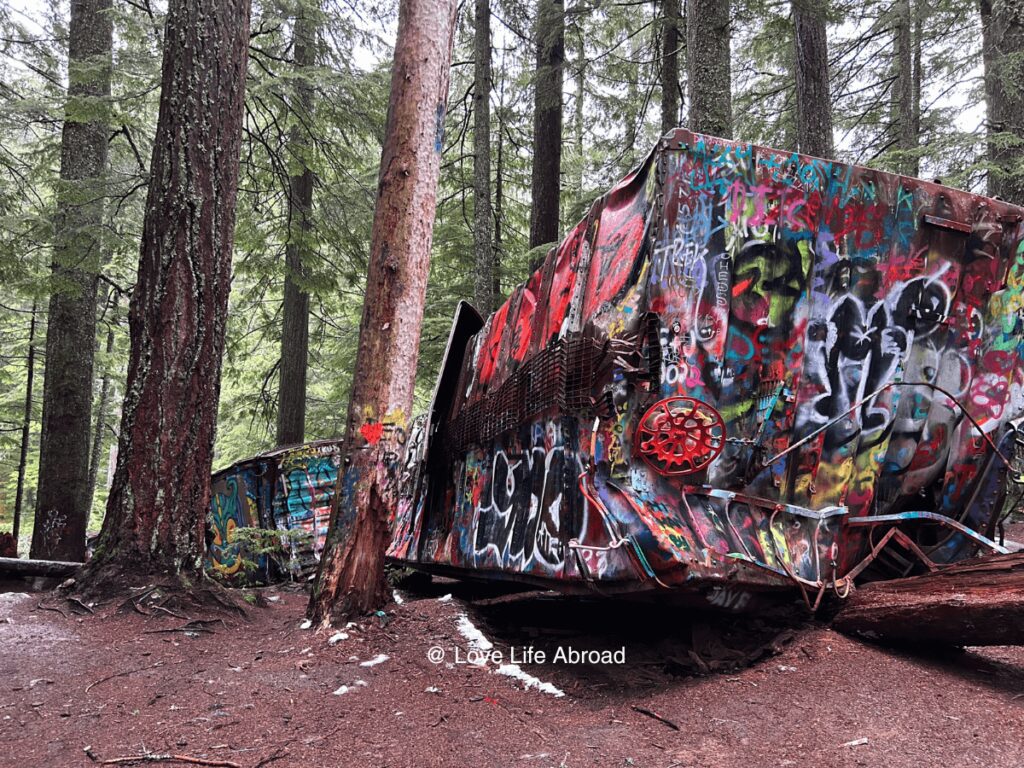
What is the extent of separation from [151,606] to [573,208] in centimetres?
937

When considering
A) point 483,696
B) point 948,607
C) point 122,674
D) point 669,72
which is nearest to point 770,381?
point 948,607

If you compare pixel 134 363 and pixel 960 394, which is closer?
pixel 960 394

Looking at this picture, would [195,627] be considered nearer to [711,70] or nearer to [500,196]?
[711,70]

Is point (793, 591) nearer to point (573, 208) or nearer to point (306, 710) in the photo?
point (306, 710)

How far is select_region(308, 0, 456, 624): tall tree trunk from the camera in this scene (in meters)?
4.96

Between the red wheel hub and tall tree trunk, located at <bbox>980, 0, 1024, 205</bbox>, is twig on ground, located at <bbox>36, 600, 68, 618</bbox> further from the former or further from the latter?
tall tree trunk, located at <bbox>980, 0, 1024, 205</bbox>

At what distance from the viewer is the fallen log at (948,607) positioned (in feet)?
10.3

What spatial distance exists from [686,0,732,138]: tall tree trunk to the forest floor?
490cm

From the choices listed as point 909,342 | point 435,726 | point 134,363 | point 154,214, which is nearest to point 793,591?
point 909,342

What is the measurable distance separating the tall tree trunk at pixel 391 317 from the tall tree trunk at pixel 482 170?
19.7 feet

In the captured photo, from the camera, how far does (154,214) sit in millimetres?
5527

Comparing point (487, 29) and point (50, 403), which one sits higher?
point (487, 29)

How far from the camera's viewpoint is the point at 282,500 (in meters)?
9.36

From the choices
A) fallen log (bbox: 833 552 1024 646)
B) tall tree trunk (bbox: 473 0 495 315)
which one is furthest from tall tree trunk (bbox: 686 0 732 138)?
tall tree trunk (bbox: 473 0 495 315)
